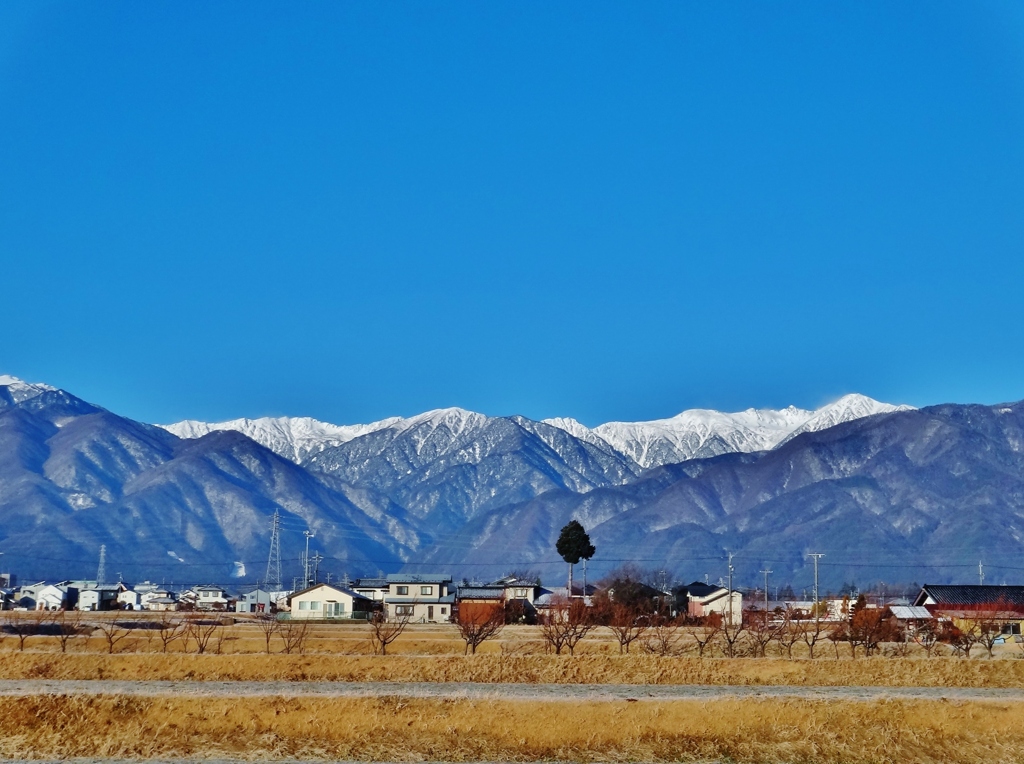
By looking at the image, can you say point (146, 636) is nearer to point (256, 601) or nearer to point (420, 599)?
point (420, 599)

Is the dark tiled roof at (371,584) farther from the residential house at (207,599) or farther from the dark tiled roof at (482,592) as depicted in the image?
the residential house at (207,599)

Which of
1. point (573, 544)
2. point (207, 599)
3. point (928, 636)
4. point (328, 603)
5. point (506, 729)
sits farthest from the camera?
point (207, 599)

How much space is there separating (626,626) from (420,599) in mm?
47838

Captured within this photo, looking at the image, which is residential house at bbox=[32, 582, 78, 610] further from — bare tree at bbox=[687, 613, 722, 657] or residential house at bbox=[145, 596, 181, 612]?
bare tree at bbox=[687, 613, 722, 657]

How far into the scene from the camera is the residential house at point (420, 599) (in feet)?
344

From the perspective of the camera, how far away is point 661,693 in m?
38.8

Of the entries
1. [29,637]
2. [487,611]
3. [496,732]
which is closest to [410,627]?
[487,611]

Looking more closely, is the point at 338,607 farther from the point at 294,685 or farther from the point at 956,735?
the point at 956,735

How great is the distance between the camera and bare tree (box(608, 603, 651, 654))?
58366 millimetres

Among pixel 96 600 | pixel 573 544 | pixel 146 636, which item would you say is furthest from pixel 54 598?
pixel 146 636

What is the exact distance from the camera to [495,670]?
45906mm

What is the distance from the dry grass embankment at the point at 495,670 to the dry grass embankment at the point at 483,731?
12142 millimetres

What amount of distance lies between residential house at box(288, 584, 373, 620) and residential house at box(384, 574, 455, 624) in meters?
2.31

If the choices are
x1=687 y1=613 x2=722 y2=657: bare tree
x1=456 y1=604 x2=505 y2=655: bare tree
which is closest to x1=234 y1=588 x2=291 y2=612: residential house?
x1=456 y1=604 x2=505 y2=655: bare tree
